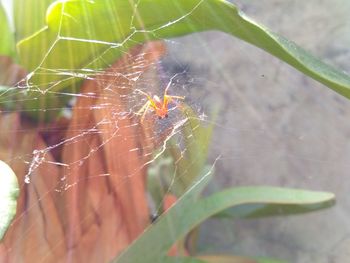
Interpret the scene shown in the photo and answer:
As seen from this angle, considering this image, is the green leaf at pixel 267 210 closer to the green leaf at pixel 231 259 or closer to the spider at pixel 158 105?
the green leaf at pixel 231 259

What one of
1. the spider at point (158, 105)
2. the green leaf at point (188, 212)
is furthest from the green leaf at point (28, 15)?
the green leaf at point (188, 212)

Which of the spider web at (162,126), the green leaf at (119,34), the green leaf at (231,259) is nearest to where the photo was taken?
the green leaf at (119,34)

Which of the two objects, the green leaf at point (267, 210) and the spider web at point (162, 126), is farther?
the green leaf at point (267, 210)

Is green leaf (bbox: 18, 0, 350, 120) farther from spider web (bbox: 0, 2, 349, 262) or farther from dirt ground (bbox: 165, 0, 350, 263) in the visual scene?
dirt ground (bbox: 165, 0, 350, 263)

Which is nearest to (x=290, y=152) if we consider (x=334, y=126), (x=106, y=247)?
(x=334, y=126)

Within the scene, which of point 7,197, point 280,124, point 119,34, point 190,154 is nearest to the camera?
point 7,197

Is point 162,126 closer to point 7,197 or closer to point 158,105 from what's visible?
point 158,105

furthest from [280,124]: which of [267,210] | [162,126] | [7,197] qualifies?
[7,197]
